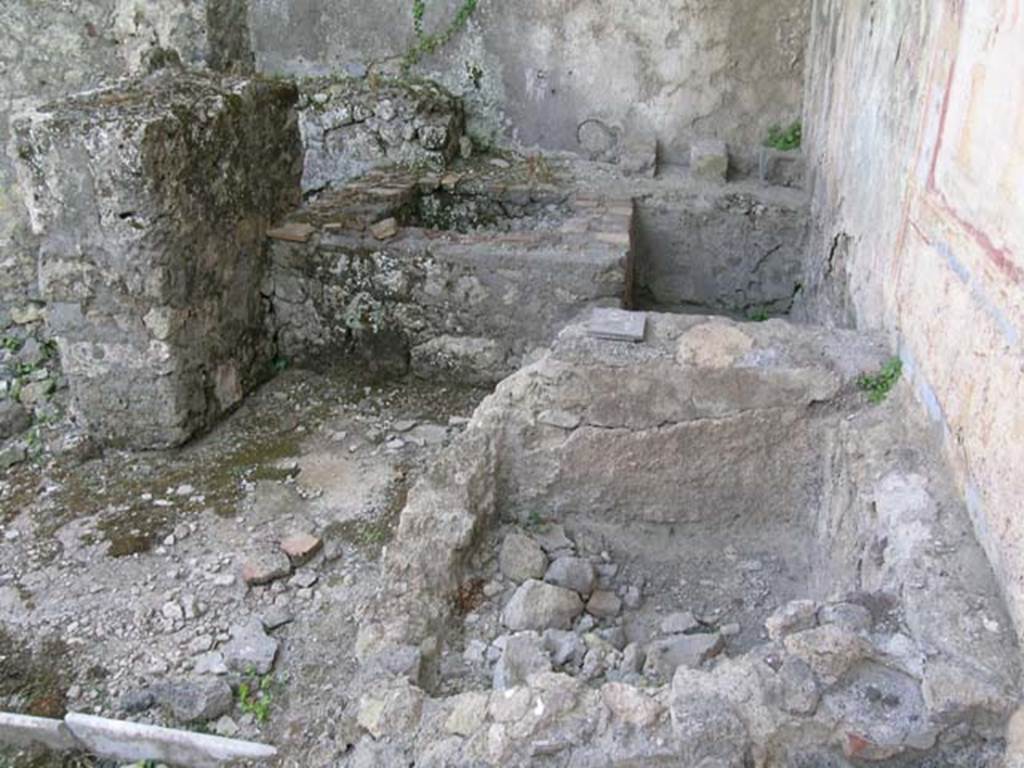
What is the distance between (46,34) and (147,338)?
9.23 feet

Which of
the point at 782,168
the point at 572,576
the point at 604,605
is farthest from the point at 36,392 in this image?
the point at 782,168

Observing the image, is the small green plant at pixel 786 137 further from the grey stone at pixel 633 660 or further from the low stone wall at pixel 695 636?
the grey stone at pixel 633 660

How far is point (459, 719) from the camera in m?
1.82

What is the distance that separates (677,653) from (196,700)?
1.38 m

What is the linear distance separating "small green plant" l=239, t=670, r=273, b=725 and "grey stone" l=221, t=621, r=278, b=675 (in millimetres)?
28

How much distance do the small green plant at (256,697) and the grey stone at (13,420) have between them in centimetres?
213

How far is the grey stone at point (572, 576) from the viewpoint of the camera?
8.64 feet

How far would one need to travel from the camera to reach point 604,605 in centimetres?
261

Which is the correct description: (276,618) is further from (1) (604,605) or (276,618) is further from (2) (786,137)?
(2) (786,137)

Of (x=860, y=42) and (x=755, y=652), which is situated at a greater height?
(x=860, y=42)

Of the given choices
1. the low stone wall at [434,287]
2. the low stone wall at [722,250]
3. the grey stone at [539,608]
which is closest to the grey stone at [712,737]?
the grey stone at [539,608]

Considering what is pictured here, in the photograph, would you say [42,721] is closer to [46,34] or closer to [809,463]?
[809,463]

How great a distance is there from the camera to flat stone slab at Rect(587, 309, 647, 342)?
2838 mm

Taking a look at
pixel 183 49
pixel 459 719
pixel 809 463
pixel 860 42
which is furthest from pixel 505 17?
pixel 459 719
